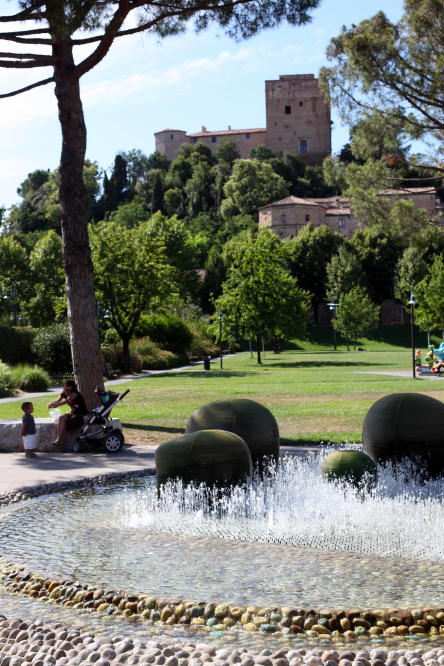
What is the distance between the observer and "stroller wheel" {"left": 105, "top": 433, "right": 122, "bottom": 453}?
1123 centimetres

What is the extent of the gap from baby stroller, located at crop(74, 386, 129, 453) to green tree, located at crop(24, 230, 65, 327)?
158 ft

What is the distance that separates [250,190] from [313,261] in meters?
29.7

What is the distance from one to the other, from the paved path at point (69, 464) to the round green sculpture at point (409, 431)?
2163mm

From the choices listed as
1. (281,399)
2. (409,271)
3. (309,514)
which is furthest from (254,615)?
(409,271)

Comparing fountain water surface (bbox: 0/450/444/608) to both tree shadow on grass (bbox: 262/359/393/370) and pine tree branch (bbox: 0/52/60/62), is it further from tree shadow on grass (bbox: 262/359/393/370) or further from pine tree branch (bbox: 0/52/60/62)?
tree shadow on grass (bbox: 262/359/393/370)

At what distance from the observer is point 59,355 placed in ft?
109

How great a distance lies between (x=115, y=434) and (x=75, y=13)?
25.4ft

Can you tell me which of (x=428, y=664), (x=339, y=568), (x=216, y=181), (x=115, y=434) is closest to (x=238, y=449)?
(x=339, y=568)

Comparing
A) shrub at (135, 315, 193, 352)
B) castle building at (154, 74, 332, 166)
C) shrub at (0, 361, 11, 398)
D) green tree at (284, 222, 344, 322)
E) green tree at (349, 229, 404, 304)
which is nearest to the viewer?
shrub at (0, 361, 11, 398)

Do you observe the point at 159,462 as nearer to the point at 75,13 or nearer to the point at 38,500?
the point at 38,500

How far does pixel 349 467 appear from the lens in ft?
23.8

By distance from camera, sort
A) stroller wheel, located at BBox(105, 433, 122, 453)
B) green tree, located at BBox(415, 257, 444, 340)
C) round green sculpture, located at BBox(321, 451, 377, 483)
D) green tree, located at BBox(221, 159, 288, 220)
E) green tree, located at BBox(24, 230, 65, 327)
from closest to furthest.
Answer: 1. round green sculpture, located at BBox(321, 451, 377, 483)
2. stroller wheel, located at BBox(105, 433, 122, 453)
3. green tree, located at BBox(415, 257, 444, 340)
4. green tree, located at BBox(24, 230, 65, 327)
5. green tree, located at BBox(221, 159, 288, 220)

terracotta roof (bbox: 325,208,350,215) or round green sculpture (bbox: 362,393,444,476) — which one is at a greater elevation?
terracotta roof (bbox: 325,208,350,215)

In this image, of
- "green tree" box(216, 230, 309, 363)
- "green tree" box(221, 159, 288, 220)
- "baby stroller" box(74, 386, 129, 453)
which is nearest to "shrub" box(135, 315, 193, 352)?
"green tree" box(216, 230, 309, 363)
